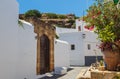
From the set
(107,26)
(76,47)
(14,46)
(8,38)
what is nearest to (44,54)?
(14,46)

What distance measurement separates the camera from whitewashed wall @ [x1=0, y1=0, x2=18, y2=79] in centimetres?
923

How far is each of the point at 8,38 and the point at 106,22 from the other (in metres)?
4.75

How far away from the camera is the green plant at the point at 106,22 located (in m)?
6.49

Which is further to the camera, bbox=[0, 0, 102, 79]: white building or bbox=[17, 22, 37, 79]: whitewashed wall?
bbox=[17, 22, 37, 79]: whitewashed wall

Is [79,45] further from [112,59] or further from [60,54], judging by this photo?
[112,59]

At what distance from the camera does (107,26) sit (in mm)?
6613

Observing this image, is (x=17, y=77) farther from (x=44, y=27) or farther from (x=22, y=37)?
(x=44, y=27)

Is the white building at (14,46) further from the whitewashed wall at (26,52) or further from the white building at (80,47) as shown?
the white building at (80,47)

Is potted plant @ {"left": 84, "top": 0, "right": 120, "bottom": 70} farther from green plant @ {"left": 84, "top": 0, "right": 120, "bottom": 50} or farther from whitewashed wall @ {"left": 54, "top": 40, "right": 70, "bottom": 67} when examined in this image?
whitewashed wall @ {"left": 54, "top": 40, "right": 70, "bottom": 67}

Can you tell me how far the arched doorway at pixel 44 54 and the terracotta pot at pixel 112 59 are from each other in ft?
34.8

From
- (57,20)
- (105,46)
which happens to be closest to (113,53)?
(105,46)

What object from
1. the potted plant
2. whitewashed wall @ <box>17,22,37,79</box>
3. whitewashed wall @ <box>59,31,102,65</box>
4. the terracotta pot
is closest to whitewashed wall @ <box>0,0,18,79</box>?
whitewashed wall @ <box>17,22,37,79</box>

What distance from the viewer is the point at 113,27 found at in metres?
6.63

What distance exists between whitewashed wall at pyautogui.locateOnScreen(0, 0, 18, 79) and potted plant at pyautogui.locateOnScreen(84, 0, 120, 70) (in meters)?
3.78
